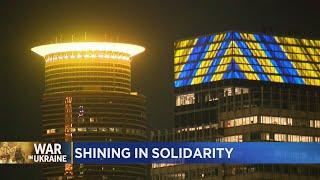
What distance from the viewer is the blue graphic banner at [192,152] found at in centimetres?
14500

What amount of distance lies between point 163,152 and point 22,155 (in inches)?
621

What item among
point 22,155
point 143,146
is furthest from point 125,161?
point 22,155

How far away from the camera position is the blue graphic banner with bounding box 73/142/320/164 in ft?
476

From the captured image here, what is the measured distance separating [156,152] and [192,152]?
4.05 m

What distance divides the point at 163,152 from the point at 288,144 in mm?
14248

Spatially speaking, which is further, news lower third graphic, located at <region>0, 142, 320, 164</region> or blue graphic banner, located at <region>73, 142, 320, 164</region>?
blue graphic banner, located at <region>73, 142, 320, 164</region>

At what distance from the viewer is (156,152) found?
145375mm

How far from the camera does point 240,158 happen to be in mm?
146375

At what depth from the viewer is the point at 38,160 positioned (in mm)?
144000

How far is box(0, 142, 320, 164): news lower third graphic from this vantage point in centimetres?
14425

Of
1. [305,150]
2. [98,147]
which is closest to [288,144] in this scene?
[305,150]

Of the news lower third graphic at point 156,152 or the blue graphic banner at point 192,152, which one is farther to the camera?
the blue graphic banner at point 192,152

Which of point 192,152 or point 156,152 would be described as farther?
point 192,152

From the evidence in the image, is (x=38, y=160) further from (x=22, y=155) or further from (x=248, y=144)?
(x=248, y=144)
